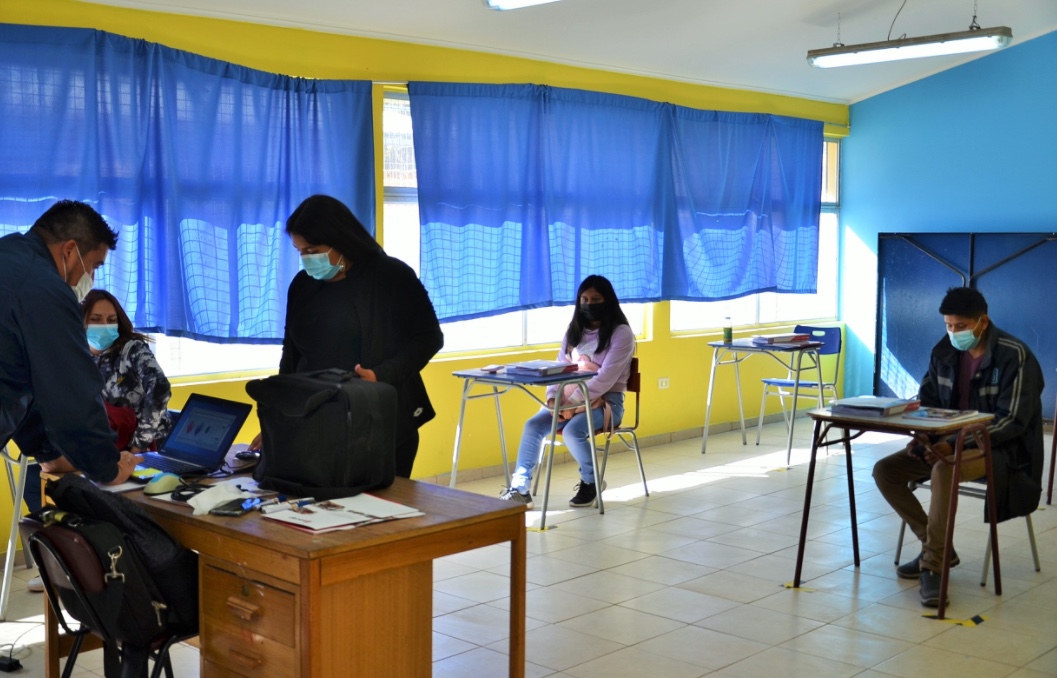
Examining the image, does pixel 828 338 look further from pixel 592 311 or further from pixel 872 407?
pixel 872 407

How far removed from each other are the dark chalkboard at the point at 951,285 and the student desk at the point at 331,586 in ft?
19.3

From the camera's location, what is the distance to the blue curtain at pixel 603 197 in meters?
6.07

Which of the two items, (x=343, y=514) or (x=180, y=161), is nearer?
(x=343, y=514)

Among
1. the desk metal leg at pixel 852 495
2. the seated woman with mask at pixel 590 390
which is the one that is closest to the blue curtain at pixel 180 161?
the seated woman with mask at pixel 590 390

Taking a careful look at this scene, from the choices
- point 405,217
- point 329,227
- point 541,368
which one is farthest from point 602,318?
point 329,227

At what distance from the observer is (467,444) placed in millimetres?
6367

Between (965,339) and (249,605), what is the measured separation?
299 cm

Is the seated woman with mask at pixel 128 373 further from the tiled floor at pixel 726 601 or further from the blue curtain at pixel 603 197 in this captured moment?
the blue curtain at pixel 603 197

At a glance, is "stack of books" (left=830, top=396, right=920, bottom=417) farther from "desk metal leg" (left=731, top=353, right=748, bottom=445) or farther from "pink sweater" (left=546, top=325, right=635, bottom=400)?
"desk metal leg" (left=731, top=353, right=748, bottom=445)

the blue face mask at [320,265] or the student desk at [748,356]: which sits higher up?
the blue face mask at [320,265]

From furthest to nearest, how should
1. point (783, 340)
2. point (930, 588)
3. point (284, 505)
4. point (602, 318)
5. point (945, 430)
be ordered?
1. point (783, 340)
2. point (602, 318)
3. point (930, 588)
4. point (945, 430)
5. point (284, 505)

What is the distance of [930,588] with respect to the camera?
4.14 m

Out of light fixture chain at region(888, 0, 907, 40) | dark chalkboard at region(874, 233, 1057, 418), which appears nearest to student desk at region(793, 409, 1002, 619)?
light fixture chain at region(888, 0, 907, 40)

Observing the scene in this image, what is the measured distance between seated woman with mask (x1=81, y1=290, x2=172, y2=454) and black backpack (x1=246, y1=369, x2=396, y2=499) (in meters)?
1.42
